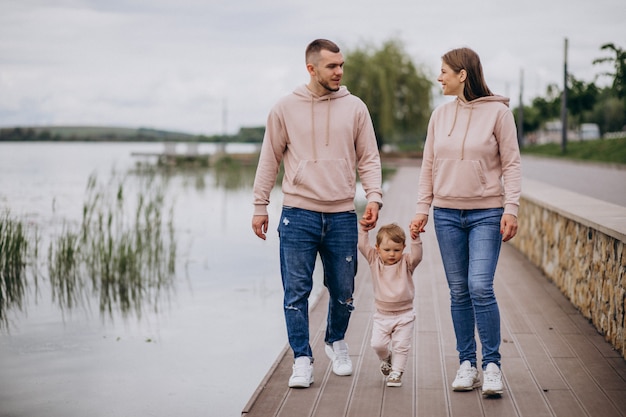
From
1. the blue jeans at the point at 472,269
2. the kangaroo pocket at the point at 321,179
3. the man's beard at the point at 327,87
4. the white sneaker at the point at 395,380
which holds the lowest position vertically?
the white sneaker at the point at 395,380

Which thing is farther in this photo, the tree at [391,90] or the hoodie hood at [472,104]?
the tree at [391,90]

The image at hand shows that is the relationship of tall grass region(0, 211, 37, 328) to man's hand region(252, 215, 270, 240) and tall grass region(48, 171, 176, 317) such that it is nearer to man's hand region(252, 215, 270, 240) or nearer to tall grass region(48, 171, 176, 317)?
tall grass region(48, 171, 176, 317)

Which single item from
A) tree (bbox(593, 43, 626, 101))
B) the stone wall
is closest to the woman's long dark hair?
the stone wall

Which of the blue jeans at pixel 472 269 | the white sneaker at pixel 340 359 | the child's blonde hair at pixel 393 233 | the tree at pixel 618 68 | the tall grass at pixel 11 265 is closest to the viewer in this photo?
the blue jeans at pixel 472 269

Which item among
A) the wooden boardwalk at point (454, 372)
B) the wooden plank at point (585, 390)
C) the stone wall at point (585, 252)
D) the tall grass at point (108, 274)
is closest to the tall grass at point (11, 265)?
the tall grass at point (108, 274)

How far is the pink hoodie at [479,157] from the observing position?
4.15 metres

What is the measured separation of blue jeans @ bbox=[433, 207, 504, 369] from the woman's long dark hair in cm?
59

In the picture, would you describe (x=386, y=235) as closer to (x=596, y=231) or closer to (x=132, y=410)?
(x=132, y=410)

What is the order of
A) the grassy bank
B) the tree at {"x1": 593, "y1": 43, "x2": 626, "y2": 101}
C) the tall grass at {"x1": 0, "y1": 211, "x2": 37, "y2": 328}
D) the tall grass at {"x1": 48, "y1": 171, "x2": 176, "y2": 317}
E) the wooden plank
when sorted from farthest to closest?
the grassy bank → the tree at {"x1": 593, "y1": 43, "x2": 626, "y2": 101} → the tall grass at {"x1": 0, "y1": 211, "x2": 37, "y2": 328} → the tall grass at {"x1": 48, "y1": 171, "x2": 176, "y2": 317} → the wooden plank

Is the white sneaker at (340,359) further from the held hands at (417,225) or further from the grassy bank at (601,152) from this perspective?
the grassy bank at (601,152)

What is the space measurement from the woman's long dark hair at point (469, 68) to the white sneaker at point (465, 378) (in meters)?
1.37

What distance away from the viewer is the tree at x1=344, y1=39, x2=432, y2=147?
143ft

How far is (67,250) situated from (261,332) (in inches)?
129

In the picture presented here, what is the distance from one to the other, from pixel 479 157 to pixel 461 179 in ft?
0.46
